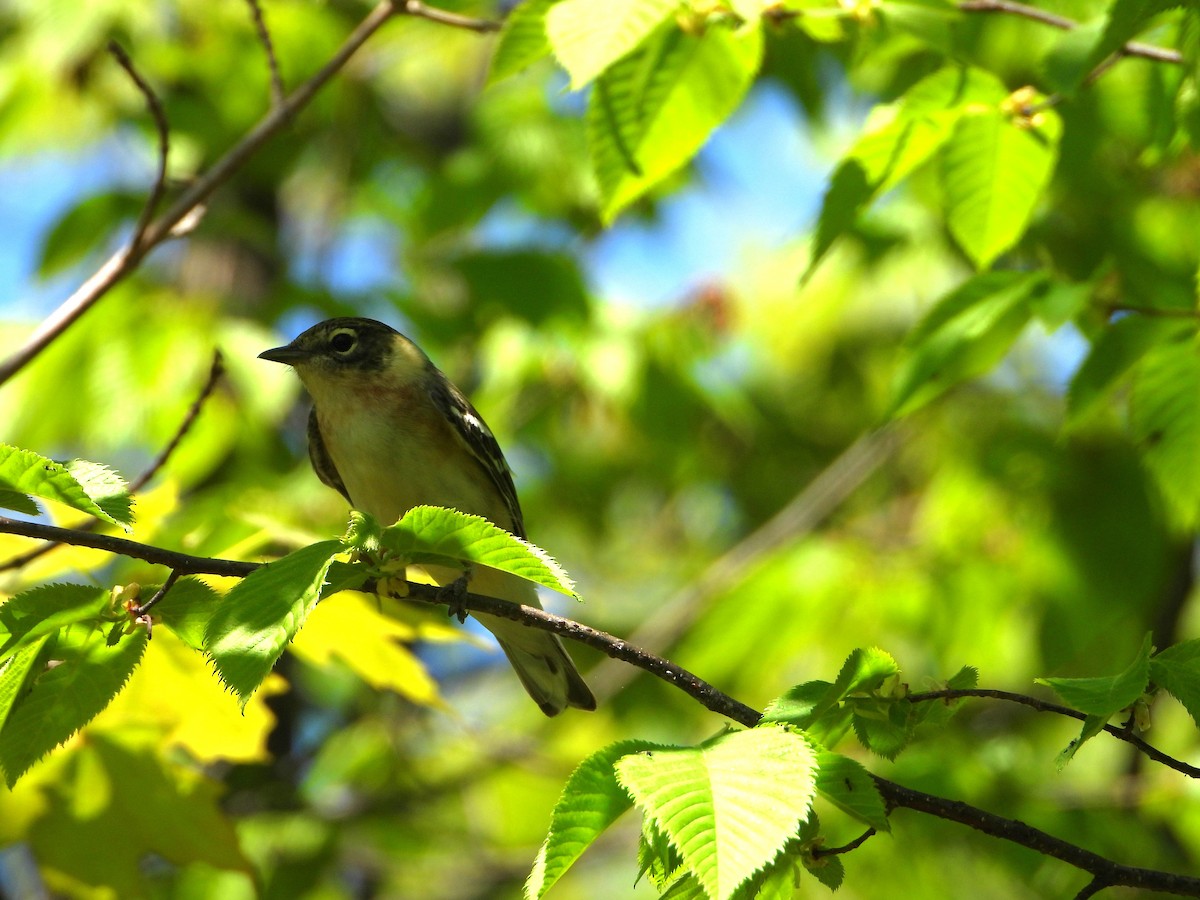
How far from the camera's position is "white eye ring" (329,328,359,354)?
6.05 meters

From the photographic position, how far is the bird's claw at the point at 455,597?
10.9 ft

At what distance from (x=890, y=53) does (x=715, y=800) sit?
290cm

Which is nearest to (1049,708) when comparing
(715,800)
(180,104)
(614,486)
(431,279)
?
(715,800)

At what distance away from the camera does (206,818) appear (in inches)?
165

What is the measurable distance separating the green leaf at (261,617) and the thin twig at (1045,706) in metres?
1.30

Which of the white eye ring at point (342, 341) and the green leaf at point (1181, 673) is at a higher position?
the green leaf at point (1181, 673)

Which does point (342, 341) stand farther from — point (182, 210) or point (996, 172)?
point (996, 172)

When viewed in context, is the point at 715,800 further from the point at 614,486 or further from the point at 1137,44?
the point at 614,486

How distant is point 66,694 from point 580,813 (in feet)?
4.09

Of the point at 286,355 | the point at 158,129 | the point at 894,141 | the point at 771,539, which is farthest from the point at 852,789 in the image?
the point at 771,539

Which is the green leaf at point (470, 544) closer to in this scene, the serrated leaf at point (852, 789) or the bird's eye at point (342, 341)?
the serrated leaf at point (852, 789)

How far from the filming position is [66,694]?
281 cm

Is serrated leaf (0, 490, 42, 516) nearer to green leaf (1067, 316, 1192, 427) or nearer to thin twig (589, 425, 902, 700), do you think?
green leaf (1067, 316, 1192, 427)

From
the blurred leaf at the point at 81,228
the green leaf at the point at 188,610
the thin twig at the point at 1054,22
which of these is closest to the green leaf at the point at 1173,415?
the thin twig at the point at 1054,22
